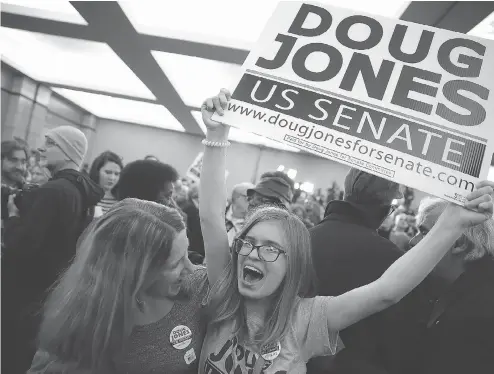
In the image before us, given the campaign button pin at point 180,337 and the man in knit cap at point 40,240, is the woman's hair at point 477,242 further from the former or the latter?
the man in knit cap at point 40,240

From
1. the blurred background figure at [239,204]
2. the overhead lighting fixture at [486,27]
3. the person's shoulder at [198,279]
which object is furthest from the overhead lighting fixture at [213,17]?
the person's shoulder at [198,279]

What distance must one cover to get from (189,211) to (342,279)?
2.32m

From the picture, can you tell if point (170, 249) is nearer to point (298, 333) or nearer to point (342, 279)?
point (298, 333)

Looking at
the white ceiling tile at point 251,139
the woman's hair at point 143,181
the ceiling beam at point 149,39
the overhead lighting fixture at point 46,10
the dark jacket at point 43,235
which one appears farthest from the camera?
the white ceiling tile at point 251,139

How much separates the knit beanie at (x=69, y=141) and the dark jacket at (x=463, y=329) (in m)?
2.02

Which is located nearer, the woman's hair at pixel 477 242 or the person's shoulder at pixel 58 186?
the woman's hair at pixel 477 242

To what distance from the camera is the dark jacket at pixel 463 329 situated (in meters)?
1.31

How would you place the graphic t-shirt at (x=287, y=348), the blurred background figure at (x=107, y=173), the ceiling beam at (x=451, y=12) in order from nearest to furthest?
the graphic t-shirt at (x=287, y=348), the blurred background figure at (x=107, y=173), the ceiling beam at (x=451, y=12)

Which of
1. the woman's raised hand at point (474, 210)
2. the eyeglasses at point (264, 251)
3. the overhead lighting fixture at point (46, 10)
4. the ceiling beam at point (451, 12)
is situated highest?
the ceiling beam at point (451, 12)

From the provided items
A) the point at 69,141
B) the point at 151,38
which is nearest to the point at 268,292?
the point at 69,141

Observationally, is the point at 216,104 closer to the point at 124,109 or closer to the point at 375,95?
the point at 375,95

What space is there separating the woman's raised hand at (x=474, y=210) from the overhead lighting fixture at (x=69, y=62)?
22.1ft

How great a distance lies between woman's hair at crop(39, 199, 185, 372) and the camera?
1.06 m

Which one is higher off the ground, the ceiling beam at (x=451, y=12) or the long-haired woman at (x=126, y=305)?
the ceiling beam at (x=451, y=12)
